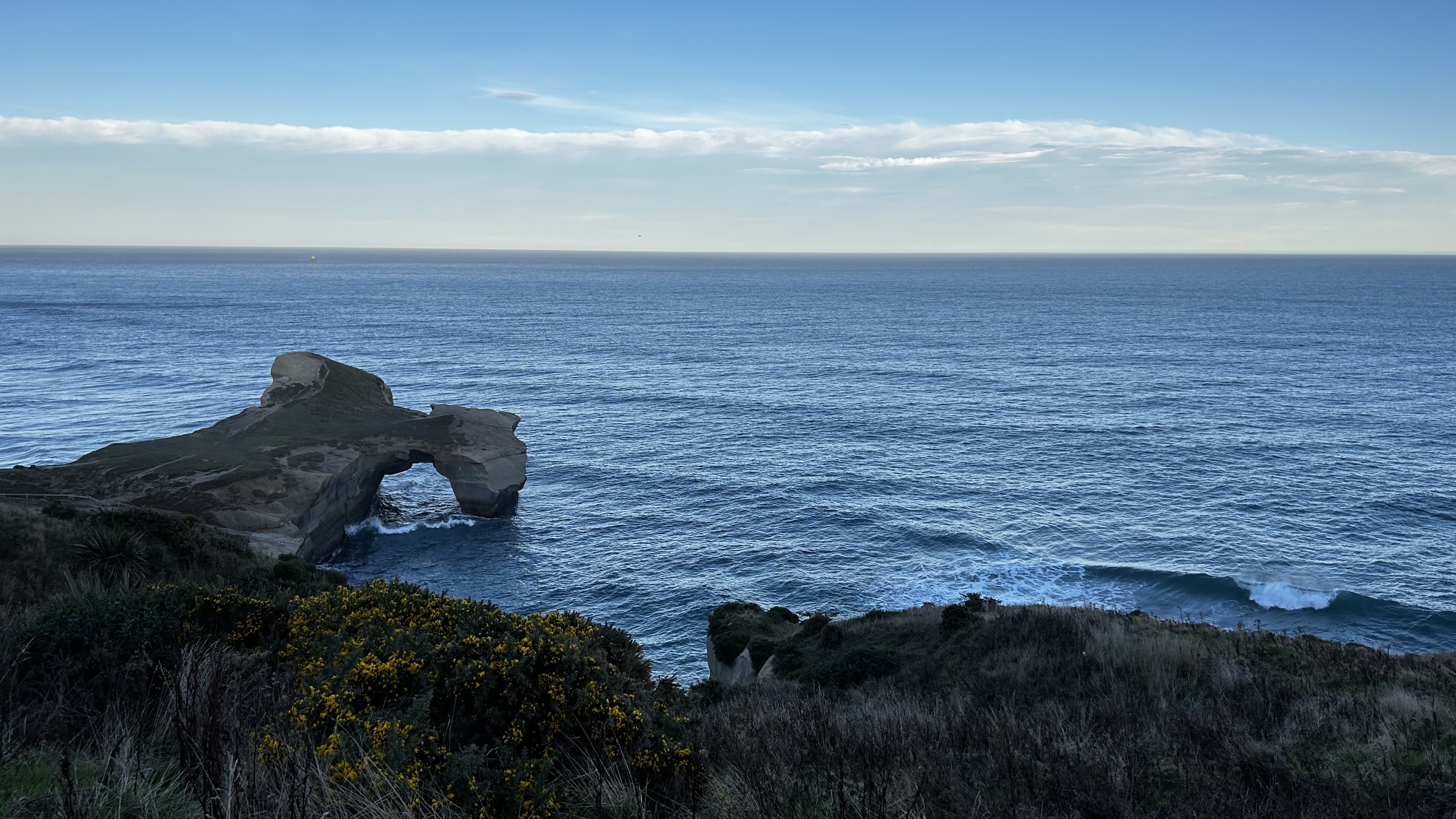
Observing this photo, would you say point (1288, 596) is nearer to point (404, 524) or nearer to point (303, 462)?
point (404, 524)

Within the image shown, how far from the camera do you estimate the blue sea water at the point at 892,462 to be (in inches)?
1484

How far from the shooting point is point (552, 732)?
928 centimetres

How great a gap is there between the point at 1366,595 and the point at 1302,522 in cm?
783

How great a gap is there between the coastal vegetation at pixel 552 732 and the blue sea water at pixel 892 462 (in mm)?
20488

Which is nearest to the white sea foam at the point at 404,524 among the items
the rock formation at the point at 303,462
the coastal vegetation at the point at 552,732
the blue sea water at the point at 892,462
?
the blue sea water at the point at 892,462

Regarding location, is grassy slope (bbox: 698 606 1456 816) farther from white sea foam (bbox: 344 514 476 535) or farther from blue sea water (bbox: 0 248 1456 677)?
white sea foam (bbox: 344 514 476 535)

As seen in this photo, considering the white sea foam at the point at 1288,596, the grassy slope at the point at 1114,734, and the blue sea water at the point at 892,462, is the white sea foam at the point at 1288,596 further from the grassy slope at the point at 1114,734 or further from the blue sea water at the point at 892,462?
the grassy slope at the point at 1114,734

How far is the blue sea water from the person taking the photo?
1484 inches

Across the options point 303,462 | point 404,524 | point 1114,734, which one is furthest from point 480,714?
point 404,524

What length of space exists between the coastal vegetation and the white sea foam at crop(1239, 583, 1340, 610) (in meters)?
20.8

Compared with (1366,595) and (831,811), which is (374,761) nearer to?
(831,811)

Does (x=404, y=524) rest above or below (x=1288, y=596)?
below

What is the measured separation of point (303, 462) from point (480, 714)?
39168mm

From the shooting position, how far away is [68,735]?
31.2ft
